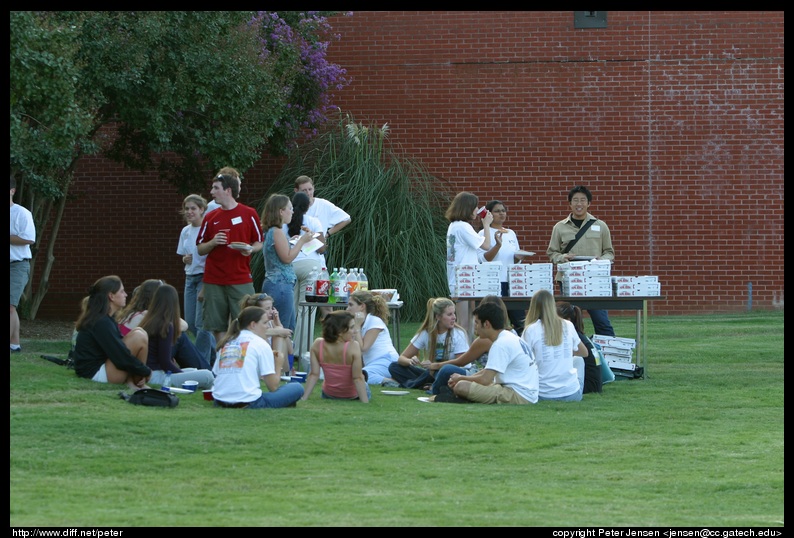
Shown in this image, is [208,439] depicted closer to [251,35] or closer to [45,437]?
[45,437]

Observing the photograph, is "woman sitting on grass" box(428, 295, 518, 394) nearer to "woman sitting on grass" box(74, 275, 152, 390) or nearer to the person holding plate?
the person holding plate

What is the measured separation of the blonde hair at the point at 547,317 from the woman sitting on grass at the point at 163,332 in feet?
9.57

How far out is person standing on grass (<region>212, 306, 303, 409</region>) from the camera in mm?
8906

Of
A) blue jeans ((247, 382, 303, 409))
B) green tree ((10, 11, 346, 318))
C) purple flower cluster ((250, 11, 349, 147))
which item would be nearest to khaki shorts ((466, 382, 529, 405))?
blue jeans ((247, 382, 303, 409))

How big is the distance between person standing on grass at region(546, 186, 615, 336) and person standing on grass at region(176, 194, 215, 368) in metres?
3.64

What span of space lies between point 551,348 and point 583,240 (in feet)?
8.83

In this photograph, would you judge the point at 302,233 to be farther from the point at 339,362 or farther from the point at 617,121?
the point at 617,121

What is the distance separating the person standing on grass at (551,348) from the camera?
32.4ft

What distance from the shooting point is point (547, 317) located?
9906 millimetres

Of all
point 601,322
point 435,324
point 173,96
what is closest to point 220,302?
point 435,324

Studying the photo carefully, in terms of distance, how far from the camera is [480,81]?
19359 millimetres

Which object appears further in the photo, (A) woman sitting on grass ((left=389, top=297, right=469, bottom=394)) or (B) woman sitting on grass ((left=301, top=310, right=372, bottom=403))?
(A) woman sitting on grass ((left=389, top=297, right=469, bottom=394))

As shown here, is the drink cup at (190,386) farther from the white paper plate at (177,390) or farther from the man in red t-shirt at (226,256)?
the man in red t-shirt at (226,256)
